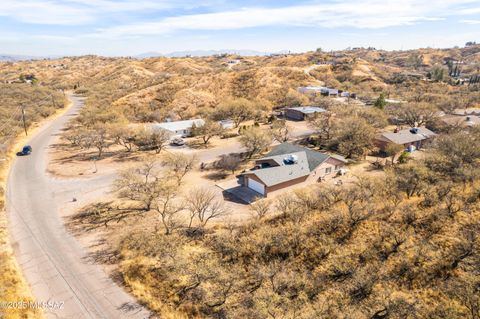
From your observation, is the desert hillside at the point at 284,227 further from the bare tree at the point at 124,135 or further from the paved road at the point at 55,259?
the paved road at the point at 55,259

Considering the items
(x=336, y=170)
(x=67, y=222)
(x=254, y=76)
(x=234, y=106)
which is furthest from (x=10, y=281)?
(x=254, y=76)

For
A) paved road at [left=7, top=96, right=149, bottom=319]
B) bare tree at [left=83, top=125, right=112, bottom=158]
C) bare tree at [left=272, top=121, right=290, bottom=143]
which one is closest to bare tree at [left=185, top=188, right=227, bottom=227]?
paved road at [left=7, top=96, right=149, bottom=319]

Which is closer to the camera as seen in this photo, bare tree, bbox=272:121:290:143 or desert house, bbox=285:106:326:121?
bare tree, bbox=272:121:290:143

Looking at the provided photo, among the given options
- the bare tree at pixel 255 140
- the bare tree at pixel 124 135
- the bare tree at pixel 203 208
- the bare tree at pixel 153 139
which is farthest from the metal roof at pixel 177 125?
the bare tree at pixel 203 208

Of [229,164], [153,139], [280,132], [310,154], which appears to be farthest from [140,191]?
[280,132]

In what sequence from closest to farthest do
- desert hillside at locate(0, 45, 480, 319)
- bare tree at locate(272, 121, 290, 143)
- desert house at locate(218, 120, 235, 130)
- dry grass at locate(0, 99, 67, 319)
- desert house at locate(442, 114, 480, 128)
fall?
dry grass at locate(0, 99, 67, 319) → desert hillside at locate(0, 45, 480, 319) → bare tree at locate(272, 121, 290, 143) → desert house at locate(442, 114, 480, 128) → desert house at locate(218, 120, 235, 130)

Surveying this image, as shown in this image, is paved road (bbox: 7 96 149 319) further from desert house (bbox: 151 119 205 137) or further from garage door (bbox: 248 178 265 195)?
desert house (bbox: 151 119 205 137)
